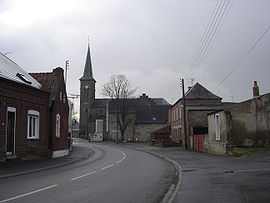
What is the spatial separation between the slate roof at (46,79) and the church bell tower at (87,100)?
76.5m

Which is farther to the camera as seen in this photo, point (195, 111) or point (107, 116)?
point (107, 116)

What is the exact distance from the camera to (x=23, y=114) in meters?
24.4

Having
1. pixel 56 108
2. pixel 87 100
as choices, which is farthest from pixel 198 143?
pixel 87 100

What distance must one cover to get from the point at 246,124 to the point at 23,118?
17685 mm

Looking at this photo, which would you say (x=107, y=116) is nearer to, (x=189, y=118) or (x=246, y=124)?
(x=189, y=118)

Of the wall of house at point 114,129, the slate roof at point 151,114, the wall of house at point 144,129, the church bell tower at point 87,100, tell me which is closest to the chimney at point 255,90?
the wall of house at point 144,129

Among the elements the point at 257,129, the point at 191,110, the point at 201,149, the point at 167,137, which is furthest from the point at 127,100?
the point at 257,129

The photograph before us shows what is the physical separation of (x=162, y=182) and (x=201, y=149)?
80.0 feet

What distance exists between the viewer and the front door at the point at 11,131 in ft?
74.6

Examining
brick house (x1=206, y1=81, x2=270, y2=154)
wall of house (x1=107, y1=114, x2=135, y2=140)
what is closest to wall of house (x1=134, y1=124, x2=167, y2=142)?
wall of house (x1=107, y1=114, x2=135, y2=140)

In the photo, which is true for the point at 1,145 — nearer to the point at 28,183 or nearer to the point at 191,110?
the point at 28,183

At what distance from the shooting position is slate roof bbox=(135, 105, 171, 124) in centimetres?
9512

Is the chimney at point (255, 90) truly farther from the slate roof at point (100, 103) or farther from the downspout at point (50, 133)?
the slate roof at point (100, 103)

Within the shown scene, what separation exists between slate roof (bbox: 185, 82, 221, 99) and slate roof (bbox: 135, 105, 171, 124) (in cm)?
3152
